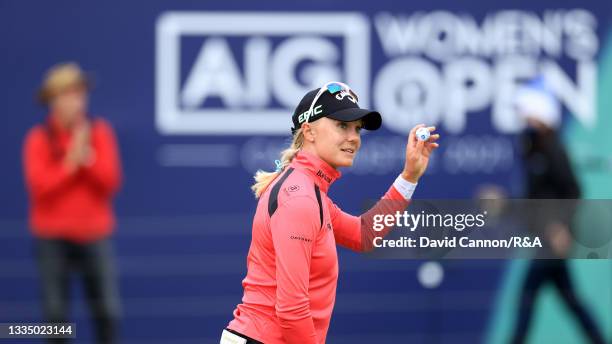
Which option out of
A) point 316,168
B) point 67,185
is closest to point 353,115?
point 316,168

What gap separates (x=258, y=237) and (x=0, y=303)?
10.7 feet

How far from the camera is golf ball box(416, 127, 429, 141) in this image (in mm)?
3451

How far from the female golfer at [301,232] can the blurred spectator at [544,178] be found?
2.82m

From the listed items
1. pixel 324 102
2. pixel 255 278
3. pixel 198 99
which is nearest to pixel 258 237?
pixel 255 278

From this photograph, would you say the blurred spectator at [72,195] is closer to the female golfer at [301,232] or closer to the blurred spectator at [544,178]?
the blurred spectator at [544,178]

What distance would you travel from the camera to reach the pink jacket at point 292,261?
10.1ft

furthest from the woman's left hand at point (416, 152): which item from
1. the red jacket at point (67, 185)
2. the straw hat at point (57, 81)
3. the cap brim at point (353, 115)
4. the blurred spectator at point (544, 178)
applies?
the straw hat at point (57, 81)

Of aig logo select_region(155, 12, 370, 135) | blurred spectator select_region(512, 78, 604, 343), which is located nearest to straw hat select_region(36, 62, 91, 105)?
aig logo select_region(155, 12, 370, 135)

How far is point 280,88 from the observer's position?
20.1 ft

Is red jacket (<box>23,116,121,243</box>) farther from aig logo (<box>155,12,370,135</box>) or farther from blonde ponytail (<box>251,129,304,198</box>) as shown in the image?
blonde ponytail (<box>251,129,304,198</box>)

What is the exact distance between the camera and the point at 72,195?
19.6 ft

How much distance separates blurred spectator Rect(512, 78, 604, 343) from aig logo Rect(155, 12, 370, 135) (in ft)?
3.20

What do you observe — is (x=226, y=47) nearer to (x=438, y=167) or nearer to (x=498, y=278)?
(x=438, y=167)

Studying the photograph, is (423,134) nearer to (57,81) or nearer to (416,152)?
(416,152)
